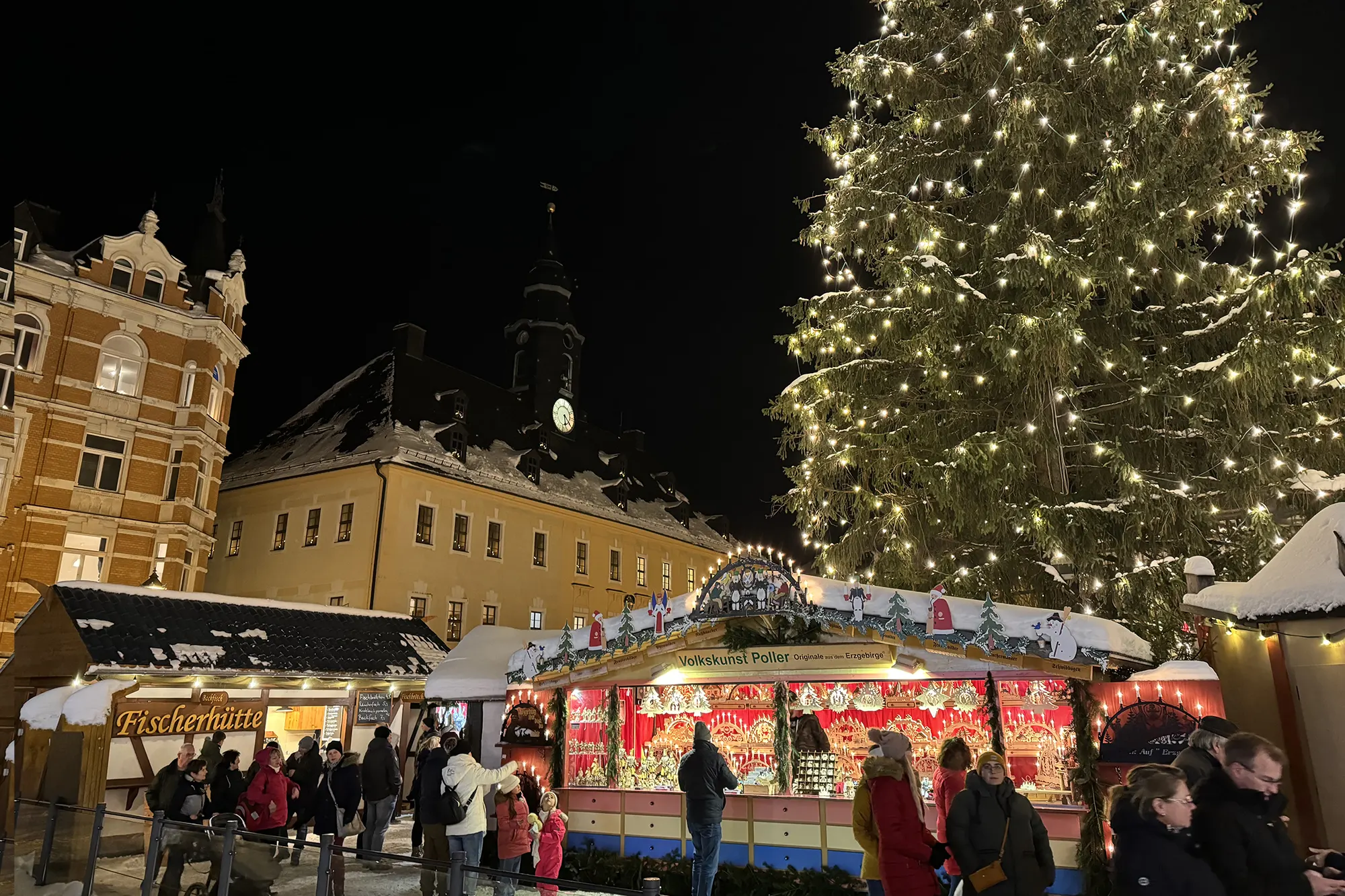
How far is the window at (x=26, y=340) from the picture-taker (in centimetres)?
2345

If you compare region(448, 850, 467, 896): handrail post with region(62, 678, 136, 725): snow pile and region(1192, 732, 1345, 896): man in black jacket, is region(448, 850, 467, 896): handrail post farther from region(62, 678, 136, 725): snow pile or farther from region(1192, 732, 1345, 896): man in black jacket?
region(62, 678, 136, 725): snow pile

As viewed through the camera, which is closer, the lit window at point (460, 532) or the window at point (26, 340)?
the window at point (26, 340)

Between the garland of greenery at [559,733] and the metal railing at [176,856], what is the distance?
4.80m

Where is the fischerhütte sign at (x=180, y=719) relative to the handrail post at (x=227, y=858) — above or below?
above

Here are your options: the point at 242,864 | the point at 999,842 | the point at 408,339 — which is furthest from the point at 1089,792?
the point at 408,339

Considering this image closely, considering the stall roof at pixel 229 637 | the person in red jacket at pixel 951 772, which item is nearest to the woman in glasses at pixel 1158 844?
the person in red jacket at pixel 951 772

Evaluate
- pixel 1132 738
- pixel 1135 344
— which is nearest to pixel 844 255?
pixel 1135 344

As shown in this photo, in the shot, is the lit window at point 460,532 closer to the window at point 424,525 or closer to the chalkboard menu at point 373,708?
the window at point 424,525

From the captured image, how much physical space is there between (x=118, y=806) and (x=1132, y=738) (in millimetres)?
16240

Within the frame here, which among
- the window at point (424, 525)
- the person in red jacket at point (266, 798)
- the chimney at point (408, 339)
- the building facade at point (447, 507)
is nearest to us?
the person in red jacket at point (266, 798)

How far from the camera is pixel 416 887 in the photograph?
6441 millimetres

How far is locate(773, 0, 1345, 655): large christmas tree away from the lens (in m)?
13.3

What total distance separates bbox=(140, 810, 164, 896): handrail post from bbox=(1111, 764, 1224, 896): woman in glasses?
881 cm

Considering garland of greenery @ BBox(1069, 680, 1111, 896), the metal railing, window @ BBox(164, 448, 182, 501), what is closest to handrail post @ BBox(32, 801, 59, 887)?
the metal railing
